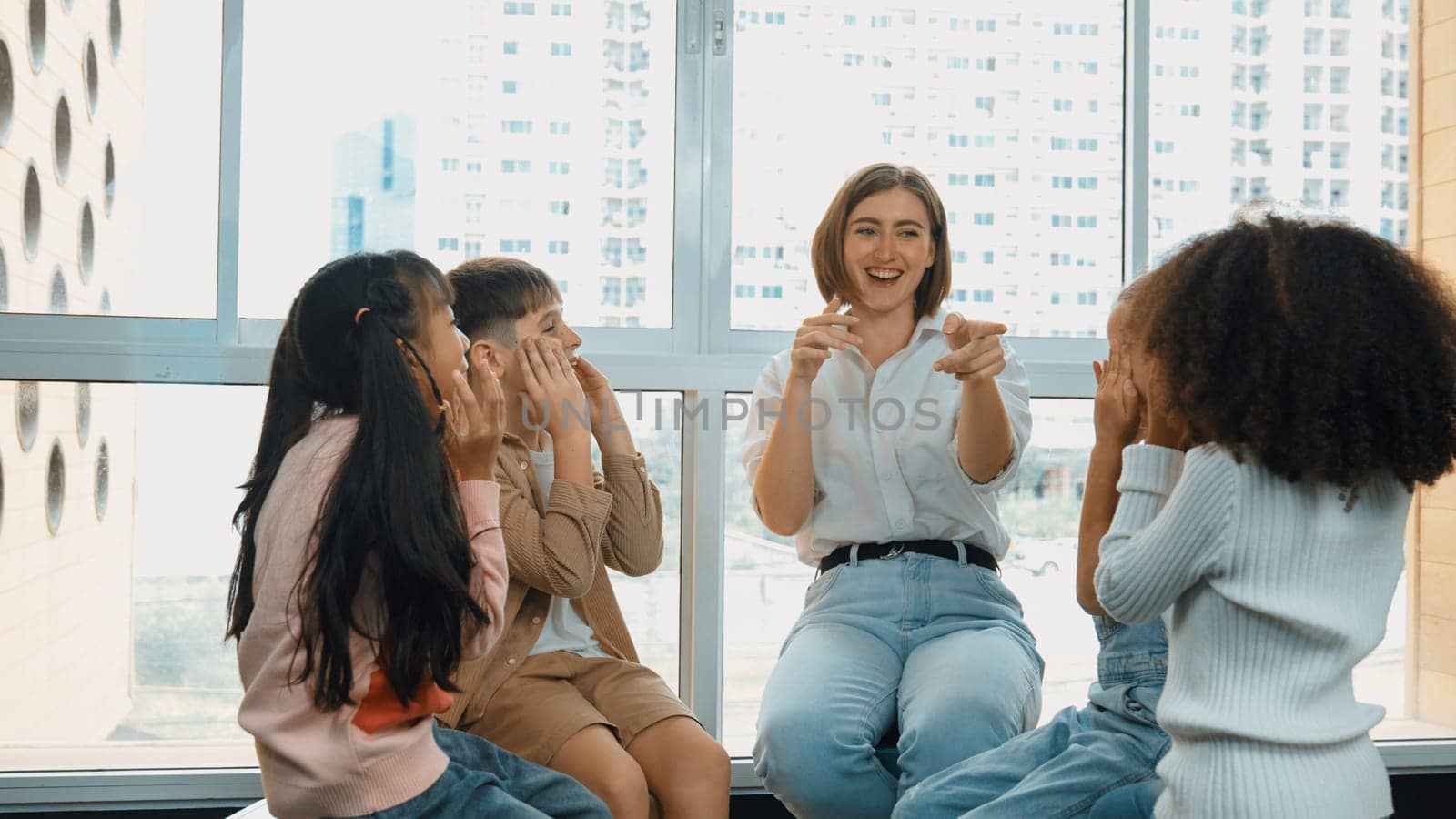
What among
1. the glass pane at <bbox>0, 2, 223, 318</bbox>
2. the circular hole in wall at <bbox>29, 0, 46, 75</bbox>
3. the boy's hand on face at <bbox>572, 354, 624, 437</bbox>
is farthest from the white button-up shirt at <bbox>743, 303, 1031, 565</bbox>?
the circular hole in wall at <bbox>29, 0, 46, 75</bbox>

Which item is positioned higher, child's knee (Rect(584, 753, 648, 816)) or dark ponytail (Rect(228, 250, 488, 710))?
dark ponytail (Rect(228, 250, 488, 710))

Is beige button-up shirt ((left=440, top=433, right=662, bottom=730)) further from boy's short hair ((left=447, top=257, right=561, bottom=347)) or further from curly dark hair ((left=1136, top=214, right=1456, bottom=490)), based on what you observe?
curly dark hair ((left=1136, top=214, right=1456, bottom=490))

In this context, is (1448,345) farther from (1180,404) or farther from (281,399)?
(281,399)

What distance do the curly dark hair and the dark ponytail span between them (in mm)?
826

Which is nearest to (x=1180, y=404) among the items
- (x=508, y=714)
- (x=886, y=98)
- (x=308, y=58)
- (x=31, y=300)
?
(x=508, y=714)

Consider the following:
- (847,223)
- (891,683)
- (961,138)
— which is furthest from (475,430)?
(961,138)

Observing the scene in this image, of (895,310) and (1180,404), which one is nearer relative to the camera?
(1180,404)

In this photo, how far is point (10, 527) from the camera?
Answer: 7.36ft

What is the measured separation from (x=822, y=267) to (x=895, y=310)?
143mm

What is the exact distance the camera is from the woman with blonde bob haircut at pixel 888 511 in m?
1.70

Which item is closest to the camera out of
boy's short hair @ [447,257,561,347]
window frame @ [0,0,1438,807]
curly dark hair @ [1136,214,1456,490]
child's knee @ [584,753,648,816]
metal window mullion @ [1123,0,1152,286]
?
curly dark hair @ [1136,214,1456,490]

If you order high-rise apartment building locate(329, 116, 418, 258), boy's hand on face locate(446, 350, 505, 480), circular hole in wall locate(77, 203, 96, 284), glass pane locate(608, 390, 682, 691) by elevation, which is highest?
high-rise apartment building locate(329, 116, 418, 258)

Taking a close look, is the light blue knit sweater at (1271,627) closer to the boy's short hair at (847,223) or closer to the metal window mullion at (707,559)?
the boy's short hair at (847,223)

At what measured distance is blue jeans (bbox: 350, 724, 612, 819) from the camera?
1365 mm
